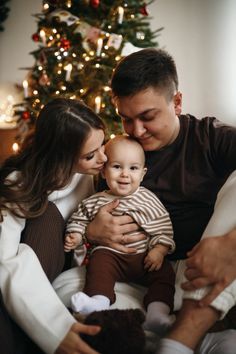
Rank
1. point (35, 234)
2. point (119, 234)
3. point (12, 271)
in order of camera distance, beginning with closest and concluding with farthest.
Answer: point (12, 271)
point (35, 234)
point (119, 234)

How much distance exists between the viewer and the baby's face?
4.64 ft

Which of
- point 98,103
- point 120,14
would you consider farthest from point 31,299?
point 120,14

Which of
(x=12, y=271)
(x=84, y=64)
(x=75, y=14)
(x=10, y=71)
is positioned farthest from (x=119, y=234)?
(x=10, y=71)

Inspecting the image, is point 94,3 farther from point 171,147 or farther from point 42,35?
point 171,147

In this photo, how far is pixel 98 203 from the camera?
57.4 inches

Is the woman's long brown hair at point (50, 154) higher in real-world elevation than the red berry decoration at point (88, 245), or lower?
higher

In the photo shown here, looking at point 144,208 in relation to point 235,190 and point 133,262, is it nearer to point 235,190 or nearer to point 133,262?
point 133,262

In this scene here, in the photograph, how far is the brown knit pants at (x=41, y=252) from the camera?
3.44 ft

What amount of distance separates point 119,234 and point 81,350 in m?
0.47

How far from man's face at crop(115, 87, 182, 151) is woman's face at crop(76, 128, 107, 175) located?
0.14 m

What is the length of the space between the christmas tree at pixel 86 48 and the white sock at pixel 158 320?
191cm

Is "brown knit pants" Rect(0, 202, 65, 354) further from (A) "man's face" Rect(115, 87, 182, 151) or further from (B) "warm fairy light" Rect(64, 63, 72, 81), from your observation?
(B) "warm fairy light" Rect(64, 63, 72, 81)

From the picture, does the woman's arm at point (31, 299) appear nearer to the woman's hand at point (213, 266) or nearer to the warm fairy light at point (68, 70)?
the woman's hand at point (213, 266)

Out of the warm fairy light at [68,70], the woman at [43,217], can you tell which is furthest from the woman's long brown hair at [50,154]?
the warm fairy light at [68,70]
